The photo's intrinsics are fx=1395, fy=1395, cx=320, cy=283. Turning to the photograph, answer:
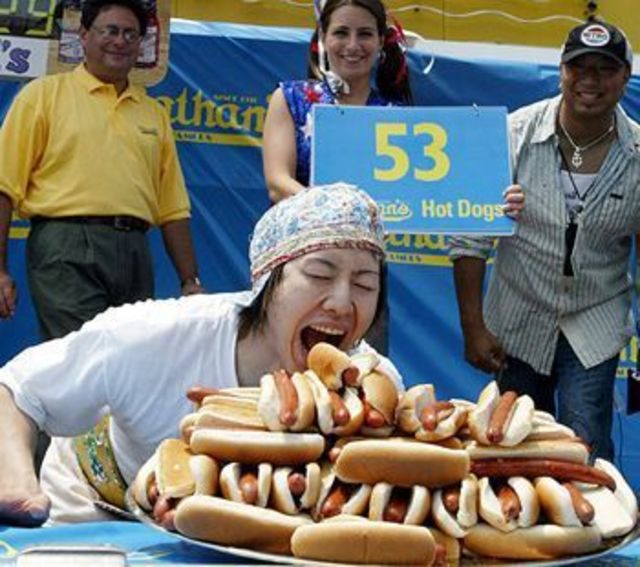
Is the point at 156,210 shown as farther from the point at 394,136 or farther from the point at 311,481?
the point at 311,481

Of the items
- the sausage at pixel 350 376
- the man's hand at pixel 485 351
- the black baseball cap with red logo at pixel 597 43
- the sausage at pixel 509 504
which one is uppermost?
the black baseball cap with red logo at pixel 597 43

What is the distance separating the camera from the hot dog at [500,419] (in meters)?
1.80

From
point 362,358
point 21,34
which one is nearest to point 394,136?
point 21,34

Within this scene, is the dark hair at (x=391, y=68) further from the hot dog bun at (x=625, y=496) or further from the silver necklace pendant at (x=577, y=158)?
the hot dog bun at (x=625, y=496)

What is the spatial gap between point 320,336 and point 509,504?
0.71 m

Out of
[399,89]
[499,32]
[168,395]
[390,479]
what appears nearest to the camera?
[390,479]

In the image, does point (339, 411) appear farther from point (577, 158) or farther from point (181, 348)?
point (577, 158)

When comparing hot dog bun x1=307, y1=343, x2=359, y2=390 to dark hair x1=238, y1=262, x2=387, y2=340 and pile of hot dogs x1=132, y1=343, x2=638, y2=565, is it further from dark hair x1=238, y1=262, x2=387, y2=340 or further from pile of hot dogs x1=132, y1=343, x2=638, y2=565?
dark hair x1=238, y1=262, x2=387, y2=340

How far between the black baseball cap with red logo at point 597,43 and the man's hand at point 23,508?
2838 millimetres

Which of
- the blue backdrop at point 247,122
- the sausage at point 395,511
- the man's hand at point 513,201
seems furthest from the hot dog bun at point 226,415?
the blue backdrop at point 247,122

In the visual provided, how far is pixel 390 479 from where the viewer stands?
5.65 ft

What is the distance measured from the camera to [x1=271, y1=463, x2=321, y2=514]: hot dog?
67.8 inches

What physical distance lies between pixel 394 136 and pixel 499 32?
4.20 m

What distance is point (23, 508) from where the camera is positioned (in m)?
2.05
